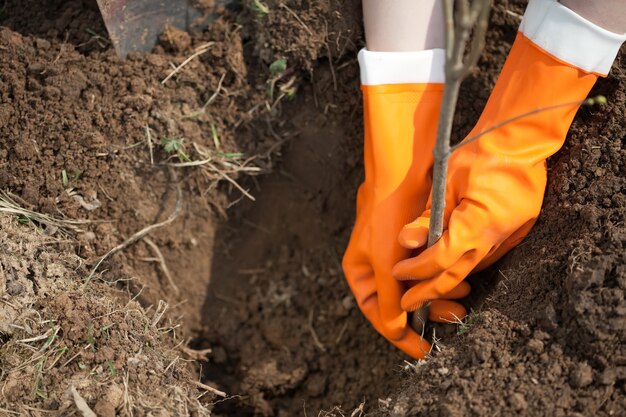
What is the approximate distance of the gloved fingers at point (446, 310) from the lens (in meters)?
1.75

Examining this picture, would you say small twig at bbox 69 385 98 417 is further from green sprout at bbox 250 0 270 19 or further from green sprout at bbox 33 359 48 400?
green sprout at bbox 250 0 270 19

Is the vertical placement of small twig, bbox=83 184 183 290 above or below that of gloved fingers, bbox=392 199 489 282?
below

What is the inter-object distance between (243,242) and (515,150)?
107 centimetres

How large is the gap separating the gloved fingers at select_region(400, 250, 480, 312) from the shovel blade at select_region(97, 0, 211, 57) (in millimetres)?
A: 1112

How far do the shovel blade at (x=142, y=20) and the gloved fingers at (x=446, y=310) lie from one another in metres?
1.16

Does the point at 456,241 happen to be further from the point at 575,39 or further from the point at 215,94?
the point at 215,94

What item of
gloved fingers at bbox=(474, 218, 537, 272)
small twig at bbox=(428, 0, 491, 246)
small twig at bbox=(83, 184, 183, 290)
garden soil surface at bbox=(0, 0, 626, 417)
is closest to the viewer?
small twig at bbox=(428, 0, 491, 246)

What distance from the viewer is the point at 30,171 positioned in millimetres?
1808

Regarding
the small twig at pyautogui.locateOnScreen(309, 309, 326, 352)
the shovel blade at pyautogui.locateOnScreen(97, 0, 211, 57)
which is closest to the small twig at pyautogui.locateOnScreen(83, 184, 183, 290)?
the shovel blade at pyautogui.locateOnScreen(97, 0, 211, 57)

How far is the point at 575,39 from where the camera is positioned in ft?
4.96

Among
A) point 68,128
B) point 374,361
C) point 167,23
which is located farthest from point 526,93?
point 68,128

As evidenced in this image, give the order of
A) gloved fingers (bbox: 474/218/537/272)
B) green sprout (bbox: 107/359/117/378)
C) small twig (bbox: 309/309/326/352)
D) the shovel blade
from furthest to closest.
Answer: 1. small twig (bbox: 309/309/326/352)
2. the shovel blade
3. gloved fingers (bbox: 474/218/537/272)
4. green sprout (bbox: 107/359/117/378)

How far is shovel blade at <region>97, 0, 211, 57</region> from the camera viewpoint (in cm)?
190

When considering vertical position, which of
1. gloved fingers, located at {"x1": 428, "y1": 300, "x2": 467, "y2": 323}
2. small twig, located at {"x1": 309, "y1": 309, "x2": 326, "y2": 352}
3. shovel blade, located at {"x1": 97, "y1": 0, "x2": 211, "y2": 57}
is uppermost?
shovel blade, located at {"x1": 97, "y1": 0, "x2": 211, "y2": 57}
